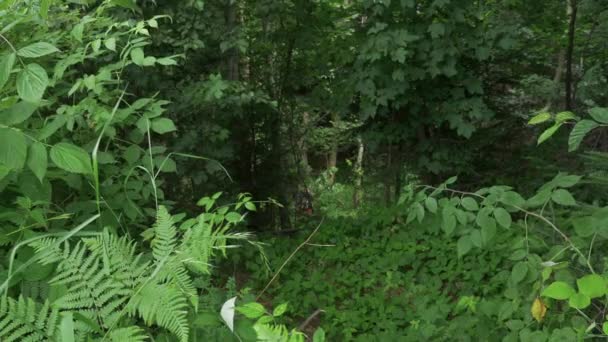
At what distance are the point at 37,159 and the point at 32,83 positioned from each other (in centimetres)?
19

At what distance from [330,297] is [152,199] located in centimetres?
262

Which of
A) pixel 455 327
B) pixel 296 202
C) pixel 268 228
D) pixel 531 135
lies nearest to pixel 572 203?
pixel 455 327

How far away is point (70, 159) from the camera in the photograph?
1.18m

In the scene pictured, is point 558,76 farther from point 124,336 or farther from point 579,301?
point 124,336

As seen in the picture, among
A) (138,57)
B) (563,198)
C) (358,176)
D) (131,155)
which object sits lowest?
(358,176)

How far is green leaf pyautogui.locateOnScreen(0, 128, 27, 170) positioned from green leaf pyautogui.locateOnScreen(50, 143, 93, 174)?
0.07 metres

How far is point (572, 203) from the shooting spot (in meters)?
1.58

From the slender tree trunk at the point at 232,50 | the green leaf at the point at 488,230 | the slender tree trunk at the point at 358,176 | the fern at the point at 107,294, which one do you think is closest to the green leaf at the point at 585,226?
the green leaf at the point at 488,230

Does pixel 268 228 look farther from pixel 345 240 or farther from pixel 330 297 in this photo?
pixel 330 297

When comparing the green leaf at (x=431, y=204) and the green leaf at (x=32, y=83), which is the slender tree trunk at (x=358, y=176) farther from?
the green leaf at (x=32, y=83)

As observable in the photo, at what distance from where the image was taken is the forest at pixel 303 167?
50.1 inches

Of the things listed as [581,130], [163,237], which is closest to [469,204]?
[581,130]

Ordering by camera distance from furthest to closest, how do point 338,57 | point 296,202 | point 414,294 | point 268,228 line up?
point 296,202
point 268,228
point 338,57
point 414,294

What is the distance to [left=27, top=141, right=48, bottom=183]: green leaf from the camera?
1.18 m
